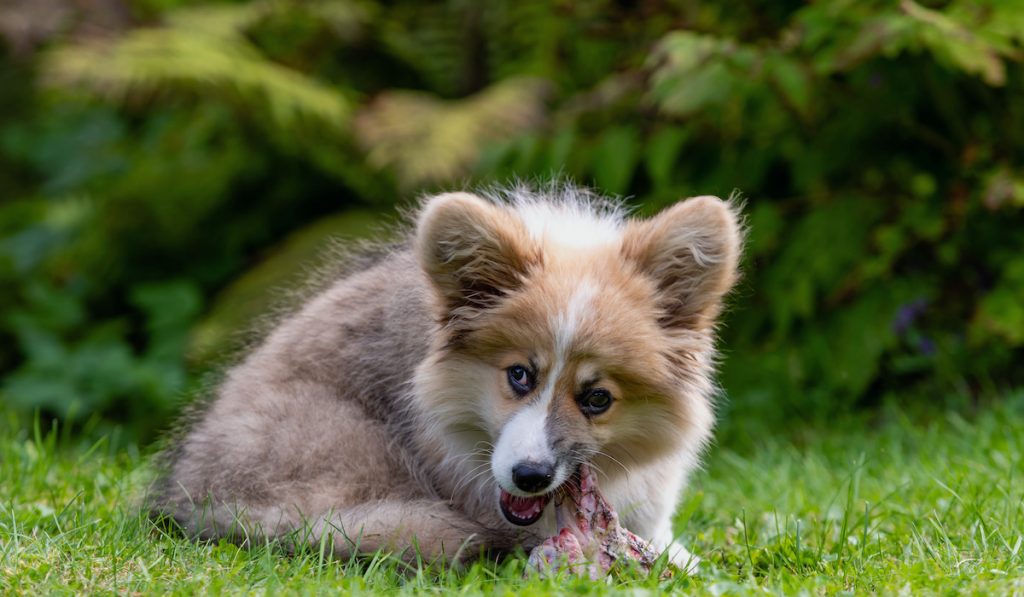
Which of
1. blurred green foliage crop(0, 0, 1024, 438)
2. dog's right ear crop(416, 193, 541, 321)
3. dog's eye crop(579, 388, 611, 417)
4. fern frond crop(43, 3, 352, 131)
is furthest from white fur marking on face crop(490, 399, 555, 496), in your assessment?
fern frond crop(43, 3, 352, 131)

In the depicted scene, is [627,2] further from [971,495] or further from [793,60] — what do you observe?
[971,495]

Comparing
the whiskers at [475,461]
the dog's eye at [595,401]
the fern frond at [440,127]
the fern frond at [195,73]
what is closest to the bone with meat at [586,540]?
the dog's eye at [595,401]

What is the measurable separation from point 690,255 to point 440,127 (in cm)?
429

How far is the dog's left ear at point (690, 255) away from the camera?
4273mm

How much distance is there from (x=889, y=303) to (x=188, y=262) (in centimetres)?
533

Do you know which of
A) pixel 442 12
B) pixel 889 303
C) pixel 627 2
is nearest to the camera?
pixel 889 303

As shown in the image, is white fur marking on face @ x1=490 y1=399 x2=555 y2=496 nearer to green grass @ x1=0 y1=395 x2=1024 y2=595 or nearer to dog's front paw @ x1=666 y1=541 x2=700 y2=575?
green grass @ x1=0 y1=395 x2=1024 y2=595

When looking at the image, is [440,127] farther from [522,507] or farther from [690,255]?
[522,507]

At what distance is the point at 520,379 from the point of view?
4.20 meters

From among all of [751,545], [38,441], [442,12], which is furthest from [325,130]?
[751,545]

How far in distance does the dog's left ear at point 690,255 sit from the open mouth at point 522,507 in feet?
2.68

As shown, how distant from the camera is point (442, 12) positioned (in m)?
10.1

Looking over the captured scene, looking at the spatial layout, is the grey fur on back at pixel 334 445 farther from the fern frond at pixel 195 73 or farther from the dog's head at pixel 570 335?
the fern frond at pixel 195 73

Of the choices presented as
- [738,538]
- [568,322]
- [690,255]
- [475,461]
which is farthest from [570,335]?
[738,538]
